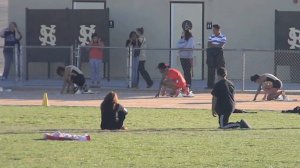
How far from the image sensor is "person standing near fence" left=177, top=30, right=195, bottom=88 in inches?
1186

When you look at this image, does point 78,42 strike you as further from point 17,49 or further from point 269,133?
point 269,133

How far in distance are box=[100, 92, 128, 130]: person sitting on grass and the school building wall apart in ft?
43.6

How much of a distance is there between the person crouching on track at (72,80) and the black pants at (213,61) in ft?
12.3

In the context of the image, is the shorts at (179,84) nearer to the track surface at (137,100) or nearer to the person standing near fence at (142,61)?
the track surface at (137,100)

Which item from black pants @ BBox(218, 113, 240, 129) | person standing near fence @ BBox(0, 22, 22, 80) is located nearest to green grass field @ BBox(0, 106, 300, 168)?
black pants @ BBox(218, 113, 240, 129)

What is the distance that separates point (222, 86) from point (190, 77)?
980cm

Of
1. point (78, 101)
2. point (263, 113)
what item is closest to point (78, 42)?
point (78, 101)

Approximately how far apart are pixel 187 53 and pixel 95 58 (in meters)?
2.96

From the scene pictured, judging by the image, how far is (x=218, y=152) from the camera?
16.1m

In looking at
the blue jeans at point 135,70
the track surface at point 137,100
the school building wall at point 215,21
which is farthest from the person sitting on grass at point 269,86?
the school building wall at point 215,21

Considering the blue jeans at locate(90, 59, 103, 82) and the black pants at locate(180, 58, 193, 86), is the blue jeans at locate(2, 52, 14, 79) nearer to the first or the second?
the blue jeans at locate(90, 59, 103, 82)

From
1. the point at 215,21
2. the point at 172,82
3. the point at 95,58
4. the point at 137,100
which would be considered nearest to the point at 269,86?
the point at 172,82

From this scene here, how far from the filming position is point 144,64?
105 ft

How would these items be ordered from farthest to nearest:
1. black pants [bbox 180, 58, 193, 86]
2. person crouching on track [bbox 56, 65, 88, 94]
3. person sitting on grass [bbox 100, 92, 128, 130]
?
1. black pants [bbox 180, 58, 193, 86]
2. person crouching on track [bbox 56, 65, 88, 94]
3. person sitting on grass [bbox 100, 92, 128, 130]
